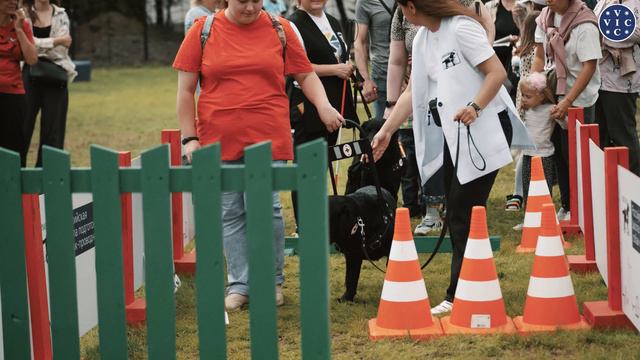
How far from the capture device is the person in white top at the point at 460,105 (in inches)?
205

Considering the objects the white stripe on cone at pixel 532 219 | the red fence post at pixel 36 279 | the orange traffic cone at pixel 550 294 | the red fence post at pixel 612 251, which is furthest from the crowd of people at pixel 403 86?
the red fence post at pixel 36 279

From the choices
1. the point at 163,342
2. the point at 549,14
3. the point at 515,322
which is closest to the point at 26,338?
the point at 163,342

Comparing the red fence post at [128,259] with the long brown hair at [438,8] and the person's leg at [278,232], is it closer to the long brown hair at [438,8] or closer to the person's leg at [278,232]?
the person's leg at [278,232]

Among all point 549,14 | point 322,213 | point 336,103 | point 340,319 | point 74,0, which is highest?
point 74,0

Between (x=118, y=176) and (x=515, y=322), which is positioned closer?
(x=118, y=176)

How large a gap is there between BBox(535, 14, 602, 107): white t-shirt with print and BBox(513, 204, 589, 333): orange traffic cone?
2.30 m

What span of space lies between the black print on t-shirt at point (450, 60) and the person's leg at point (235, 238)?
1.30 metres

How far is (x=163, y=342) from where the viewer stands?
3.99m

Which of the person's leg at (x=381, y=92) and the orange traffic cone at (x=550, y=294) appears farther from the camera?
the person's leg at (x=381, y=92)

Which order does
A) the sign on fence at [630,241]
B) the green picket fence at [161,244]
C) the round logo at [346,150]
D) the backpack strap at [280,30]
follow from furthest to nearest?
1. the round logo at [346,150]
2. the backpack strap at [280,30]
3. the sign on fence at [630,241]
4. the green picket fence at [161,244]

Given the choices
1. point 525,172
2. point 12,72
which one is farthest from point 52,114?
point 525,172

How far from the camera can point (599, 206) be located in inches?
226

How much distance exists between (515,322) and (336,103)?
2.46 m

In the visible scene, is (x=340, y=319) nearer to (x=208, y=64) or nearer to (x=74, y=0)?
(x=208, y=64)
